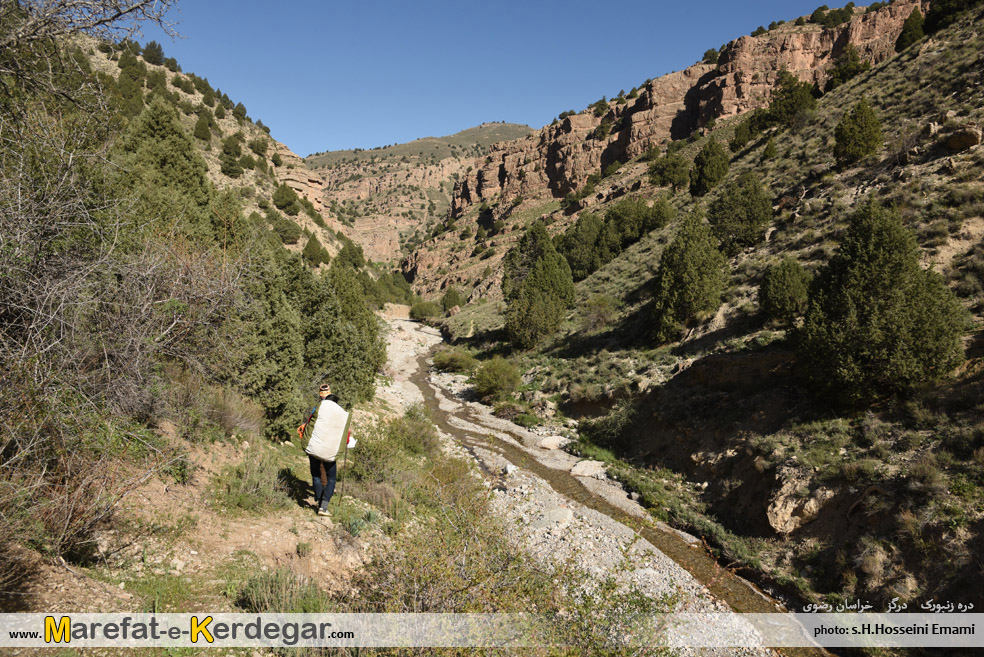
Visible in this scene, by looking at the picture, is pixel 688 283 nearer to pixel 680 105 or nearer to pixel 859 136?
pixel 859 136

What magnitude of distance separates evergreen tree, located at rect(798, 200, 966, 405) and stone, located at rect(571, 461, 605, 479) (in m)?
7.20

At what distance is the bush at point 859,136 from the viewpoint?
2336 centimetres

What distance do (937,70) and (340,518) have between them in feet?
138

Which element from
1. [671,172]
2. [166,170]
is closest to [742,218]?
[166,170]

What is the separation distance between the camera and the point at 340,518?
6.91m

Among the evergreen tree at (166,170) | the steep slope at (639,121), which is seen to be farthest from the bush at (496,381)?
the steep slope at (639,121)

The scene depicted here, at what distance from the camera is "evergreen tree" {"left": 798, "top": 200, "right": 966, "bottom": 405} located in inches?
399

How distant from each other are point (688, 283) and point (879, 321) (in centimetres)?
955

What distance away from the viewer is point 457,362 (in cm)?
3466

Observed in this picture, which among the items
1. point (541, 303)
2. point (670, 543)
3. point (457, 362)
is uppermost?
point (541, 303)

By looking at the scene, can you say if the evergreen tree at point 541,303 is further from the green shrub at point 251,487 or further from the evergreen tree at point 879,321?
the green shrub at point 251,487

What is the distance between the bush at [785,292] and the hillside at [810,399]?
63 centimetres

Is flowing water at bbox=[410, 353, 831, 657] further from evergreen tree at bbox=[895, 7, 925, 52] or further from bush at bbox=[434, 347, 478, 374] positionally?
evergreen tree at bbox=[895, 7, 925, 52]

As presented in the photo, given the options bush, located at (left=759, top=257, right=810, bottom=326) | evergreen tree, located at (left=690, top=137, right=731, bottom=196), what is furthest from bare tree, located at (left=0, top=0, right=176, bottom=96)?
evergreen tree, located at (left=690, top=137, right=731, bottom=196)
